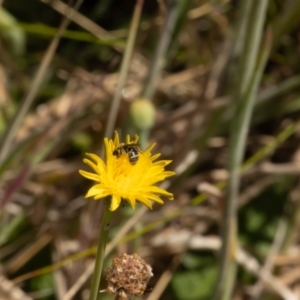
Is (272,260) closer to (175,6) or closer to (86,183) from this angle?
(86,183)

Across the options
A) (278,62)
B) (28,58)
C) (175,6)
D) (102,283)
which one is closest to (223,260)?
(102,283)

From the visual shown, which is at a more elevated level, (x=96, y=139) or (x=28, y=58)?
(x=28, y=58)

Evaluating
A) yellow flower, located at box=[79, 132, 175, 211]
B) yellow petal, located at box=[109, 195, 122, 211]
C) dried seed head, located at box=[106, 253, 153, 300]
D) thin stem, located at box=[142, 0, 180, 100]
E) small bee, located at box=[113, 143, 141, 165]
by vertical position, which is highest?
thin stem, located at box=[142, 0, 180, 100]

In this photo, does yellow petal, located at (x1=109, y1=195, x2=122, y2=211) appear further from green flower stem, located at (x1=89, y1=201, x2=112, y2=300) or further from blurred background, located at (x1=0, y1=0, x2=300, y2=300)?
blurred background, located at (x1=0, y1=0, x2=300, y2=300)

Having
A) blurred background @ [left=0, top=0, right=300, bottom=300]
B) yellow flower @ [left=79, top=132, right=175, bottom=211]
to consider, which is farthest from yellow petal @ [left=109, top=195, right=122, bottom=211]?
blurred background @ [left=0, top=0, right=300, bottom=300]

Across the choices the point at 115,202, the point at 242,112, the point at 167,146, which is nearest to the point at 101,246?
the point at 115,202

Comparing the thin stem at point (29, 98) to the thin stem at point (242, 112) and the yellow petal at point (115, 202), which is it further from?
the yellow petal at point (115, 202)

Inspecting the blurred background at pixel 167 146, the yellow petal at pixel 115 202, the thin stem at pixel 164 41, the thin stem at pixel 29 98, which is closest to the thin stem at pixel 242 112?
the blurred background at pixel 167 146
